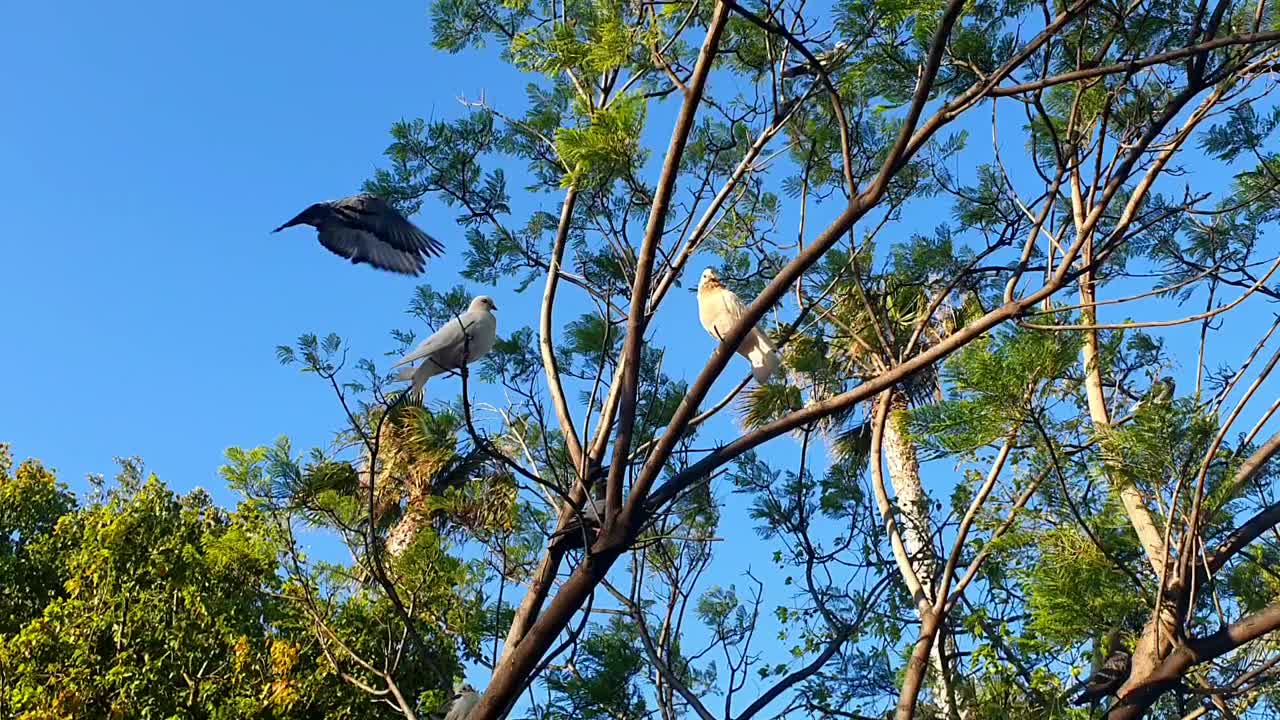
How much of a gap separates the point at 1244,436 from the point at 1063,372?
45.2 inches

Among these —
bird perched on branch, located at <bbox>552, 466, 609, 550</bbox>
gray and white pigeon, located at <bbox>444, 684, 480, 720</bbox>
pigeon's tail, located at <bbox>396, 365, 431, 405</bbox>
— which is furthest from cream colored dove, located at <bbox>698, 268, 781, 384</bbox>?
gray and white pigeon, located at <bbox>444, 684, 480, 720</bbox>

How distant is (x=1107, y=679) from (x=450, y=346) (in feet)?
10.0

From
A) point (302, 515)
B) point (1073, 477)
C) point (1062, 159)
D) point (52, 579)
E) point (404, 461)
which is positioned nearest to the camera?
point (1062, 159)

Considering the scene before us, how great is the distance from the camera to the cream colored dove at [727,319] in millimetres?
5375

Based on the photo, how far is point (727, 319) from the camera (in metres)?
5.87

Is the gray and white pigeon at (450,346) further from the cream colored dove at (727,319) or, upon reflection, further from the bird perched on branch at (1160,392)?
the bird perched on branch at (1160,392)

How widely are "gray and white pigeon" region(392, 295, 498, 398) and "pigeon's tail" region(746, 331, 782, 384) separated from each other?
1.26m

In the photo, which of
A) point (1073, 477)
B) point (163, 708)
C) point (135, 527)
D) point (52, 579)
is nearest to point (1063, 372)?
point (1073, 477)

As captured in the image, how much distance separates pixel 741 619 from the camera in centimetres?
584

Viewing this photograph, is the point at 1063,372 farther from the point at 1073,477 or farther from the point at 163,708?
the point at 163,708

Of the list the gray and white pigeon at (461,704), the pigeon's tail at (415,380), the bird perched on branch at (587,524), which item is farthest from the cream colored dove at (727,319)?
the gray and white pigeon at (461,704)

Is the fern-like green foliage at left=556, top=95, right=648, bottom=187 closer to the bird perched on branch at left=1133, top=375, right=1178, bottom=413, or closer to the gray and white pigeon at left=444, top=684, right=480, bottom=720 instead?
the bird perched on branch at left=1133, top=375, right=1178, bottom=413

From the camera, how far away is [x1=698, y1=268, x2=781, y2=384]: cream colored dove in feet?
17.6

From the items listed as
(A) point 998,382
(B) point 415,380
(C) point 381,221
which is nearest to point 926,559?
(A) point 998,382
